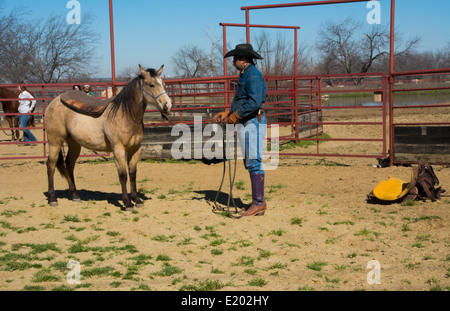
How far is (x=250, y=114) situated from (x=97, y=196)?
2906 millimetres

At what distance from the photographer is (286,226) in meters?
5.30

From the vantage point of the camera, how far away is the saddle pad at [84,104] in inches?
249

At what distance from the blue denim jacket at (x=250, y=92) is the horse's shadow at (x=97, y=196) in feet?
7.08

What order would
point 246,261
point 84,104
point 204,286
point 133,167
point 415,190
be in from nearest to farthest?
point 204,286 < point 246,261 < point 415,190 < point 133,167 < point 84,104

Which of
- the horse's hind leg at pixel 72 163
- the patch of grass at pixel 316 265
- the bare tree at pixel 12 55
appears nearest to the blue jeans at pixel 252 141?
the patch of grass at pixel 316 265

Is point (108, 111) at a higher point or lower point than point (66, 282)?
higher

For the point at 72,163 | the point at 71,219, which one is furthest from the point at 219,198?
the point at 72,163

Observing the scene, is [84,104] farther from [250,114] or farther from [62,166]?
[250,114]

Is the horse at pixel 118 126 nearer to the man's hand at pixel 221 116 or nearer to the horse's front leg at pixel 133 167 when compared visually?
the horse's front leg at pixel 133 167

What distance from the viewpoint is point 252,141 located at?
5.63 meters
